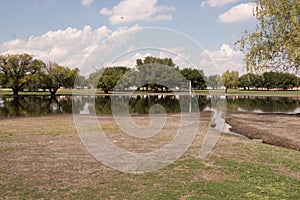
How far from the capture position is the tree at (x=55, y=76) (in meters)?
80.9

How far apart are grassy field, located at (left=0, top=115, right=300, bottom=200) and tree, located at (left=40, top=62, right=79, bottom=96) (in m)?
73.2

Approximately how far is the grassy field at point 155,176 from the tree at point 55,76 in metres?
73.2

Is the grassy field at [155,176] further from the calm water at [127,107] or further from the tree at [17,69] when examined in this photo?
the tree at [17,69]

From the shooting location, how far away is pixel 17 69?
253ft

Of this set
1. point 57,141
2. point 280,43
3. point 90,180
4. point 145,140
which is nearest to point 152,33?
point 145,140

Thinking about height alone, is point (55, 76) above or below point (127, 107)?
above

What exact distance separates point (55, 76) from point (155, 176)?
7986 cm

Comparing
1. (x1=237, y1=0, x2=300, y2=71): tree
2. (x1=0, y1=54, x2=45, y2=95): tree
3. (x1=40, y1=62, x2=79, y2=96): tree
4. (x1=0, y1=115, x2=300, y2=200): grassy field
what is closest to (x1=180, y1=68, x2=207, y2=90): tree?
(x1=40, y1=62, x2=79, y2=96): tree

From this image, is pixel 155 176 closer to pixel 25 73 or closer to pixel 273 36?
pixel 273 36

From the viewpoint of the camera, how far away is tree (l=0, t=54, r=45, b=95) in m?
74.9

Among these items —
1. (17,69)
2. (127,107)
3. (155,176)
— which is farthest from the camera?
(17,69)

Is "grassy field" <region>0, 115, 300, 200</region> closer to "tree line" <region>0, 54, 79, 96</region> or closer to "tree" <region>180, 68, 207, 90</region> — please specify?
"tree line" <region>0, 54, 79, 96</region>

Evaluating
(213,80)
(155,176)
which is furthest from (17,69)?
(155,176)

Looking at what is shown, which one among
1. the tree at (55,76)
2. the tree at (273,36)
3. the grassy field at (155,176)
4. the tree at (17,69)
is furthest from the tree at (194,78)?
the grassy field at (155,176)
